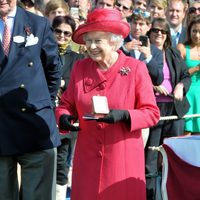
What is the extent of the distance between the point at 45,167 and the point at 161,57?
8.46 feet

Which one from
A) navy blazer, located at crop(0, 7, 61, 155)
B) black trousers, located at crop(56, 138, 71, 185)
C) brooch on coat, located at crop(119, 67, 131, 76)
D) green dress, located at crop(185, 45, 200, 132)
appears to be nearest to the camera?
brooch on coat, located at crop(119, 67, 131, 76)

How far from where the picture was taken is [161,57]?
7598 mm

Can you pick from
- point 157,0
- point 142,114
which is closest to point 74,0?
point 157,0

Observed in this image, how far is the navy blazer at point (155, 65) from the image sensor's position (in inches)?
283

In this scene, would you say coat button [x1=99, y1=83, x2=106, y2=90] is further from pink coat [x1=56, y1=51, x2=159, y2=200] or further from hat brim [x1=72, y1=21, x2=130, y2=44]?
hat brim [x1=72, y1=21, x2=130, y2=44]

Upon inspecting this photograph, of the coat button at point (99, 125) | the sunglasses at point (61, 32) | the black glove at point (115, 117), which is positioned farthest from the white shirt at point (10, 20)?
the sunglasses at point (61, 32)

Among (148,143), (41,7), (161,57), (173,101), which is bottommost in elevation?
(148,143)

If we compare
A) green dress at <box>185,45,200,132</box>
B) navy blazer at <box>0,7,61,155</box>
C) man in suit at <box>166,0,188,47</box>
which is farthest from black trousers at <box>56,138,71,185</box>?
man in suit at <box>166,0,188,47</box>

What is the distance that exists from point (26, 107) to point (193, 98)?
11.0ft

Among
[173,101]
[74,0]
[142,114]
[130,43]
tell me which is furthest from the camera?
[74,0]

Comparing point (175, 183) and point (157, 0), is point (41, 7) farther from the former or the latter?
point (175, 183)

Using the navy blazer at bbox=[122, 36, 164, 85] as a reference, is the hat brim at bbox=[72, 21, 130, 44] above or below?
above

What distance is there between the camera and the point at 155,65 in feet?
23.7

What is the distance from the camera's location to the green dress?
820 centimetres
